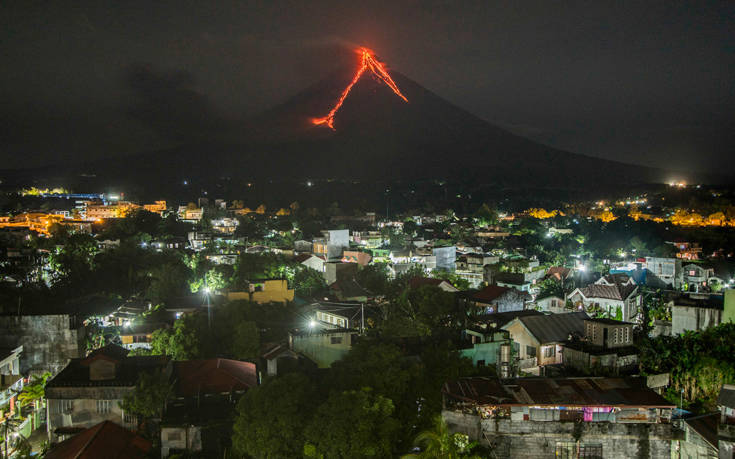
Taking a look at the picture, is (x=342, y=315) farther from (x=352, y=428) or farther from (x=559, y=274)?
(x=559, y=274)

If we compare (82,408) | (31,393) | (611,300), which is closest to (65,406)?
(82,408)

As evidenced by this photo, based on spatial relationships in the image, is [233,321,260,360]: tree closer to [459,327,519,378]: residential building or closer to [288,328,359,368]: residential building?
[288,328,359,368]: residential building

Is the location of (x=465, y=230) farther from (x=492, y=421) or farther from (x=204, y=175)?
(x=204, y=175)

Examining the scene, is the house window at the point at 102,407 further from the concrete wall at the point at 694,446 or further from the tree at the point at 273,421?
the concrete wall at the point at 694,446

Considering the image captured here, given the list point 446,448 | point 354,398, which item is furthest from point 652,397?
point 354,398

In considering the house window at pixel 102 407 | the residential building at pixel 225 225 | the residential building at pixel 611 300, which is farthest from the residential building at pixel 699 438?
the residential building at pixel 225 225

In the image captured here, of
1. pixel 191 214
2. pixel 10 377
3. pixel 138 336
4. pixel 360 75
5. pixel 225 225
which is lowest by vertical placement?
pixel 10 377
